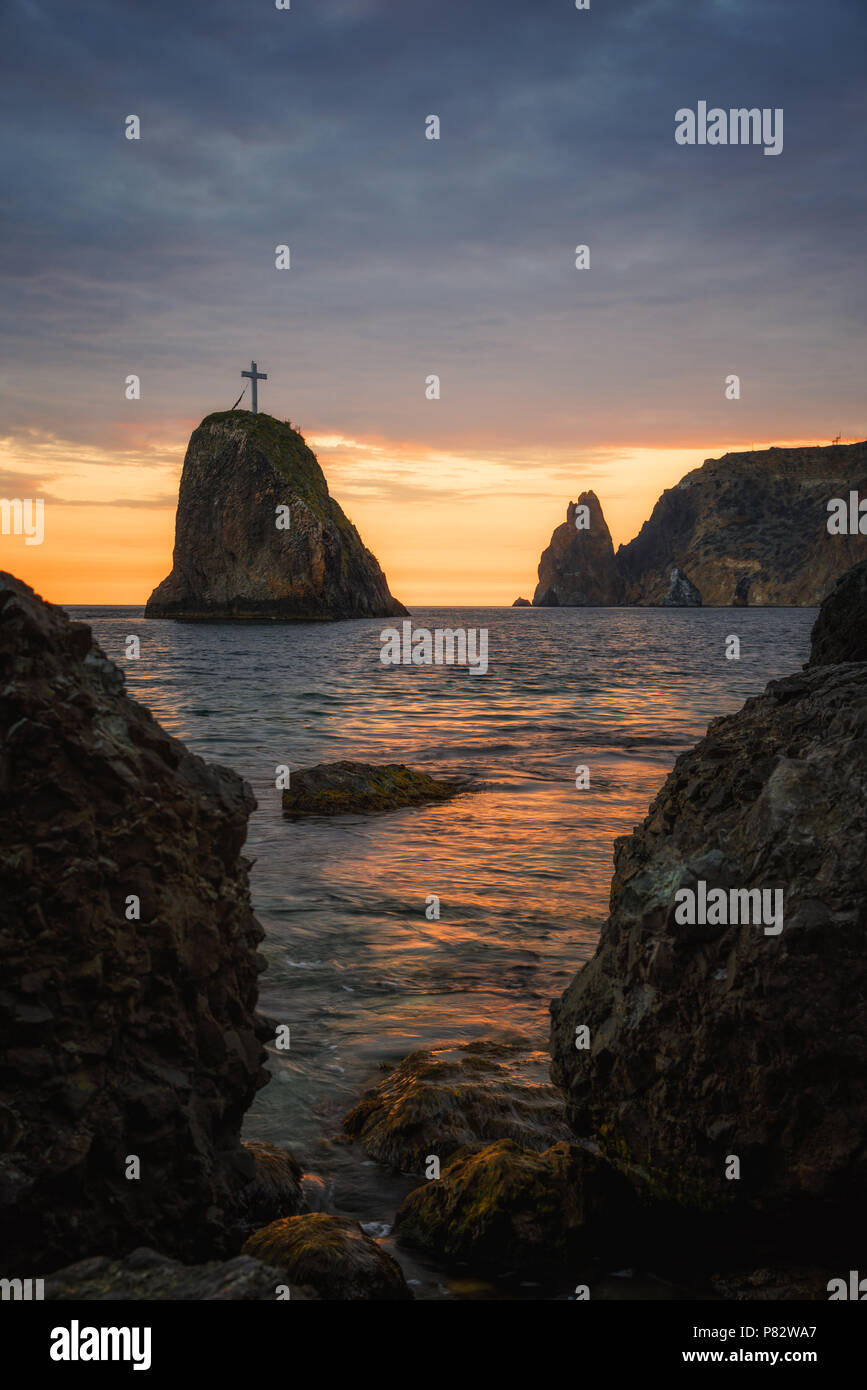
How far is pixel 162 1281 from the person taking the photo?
98.0 inches

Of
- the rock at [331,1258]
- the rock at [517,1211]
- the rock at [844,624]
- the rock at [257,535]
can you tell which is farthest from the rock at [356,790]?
the rock at [257,535]

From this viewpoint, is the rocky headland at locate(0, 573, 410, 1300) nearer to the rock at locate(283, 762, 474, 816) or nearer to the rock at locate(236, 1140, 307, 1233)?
the rock at locate(236, 1140, 307, 1233)

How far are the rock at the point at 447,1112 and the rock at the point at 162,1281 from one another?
185cm

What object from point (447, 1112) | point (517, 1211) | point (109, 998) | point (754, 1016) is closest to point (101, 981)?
point (109, 998)

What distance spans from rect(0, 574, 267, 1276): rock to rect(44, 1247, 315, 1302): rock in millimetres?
375

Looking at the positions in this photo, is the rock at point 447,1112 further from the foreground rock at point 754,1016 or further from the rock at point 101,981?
the rock at point 101,981

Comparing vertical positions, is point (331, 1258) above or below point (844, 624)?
below

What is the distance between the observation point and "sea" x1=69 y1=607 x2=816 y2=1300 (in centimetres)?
489

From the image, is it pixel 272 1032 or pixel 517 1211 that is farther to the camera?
pixel 272 1032

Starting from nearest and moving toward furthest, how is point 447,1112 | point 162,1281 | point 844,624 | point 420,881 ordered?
point 162,1281
point 447,1112
point 844,624
point 420,881

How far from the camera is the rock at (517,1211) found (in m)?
3.56

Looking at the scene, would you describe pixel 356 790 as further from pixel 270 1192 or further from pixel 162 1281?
pixel 162 1281

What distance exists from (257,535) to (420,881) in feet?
298
